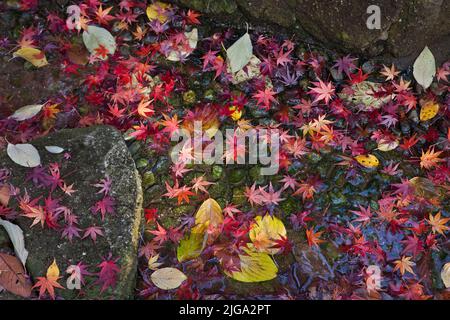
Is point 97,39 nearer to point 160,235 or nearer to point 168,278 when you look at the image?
point 160,235

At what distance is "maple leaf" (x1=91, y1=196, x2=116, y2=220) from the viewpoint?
2.52 meters

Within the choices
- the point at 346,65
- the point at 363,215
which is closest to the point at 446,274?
the point at 363,215

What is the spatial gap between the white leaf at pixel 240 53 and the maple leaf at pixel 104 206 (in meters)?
1.17

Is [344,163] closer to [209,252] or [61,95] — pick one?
[209,252]

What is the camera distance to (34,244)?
2.45 metres

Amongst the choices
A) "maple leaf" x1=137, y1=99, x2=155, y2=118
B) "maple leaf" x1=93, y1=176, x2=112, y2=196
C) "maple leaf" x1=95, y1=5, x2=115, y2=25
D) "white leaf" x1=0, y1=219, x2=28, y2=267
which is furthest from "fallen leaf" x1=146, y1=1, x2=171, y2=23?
"white leaf" x1=0, y1=219, x2=28, y2=267

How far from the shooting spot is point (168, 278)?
2.50 m

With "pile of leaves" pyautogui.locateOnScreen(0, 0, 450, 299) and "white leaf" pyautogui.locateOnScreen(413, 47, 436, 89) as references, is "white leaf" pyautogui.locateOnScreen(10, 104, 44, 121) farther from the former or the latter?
"white leaf" pyautogui.locateOnScreen(413, 47, 436, 89)

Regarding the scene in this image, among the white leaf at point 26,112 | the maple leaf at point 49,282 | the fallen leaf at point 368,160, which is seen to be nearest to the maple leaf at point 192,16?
the white leaf at point 26,112

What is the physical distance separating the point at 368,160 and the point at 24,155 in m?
1.94

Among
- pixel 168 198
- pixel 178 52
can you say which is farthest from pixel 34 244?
pixel 178 52

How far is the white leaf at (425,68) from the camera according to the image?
3.03 m

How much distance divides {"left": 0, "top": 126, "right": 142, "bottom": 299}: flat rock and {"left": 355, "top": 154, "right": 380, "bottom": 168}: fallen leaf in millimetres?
1282

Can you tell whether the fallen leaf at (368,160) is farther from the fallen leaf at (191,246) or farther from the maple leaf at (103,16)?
the maple leaf at (103,16)
